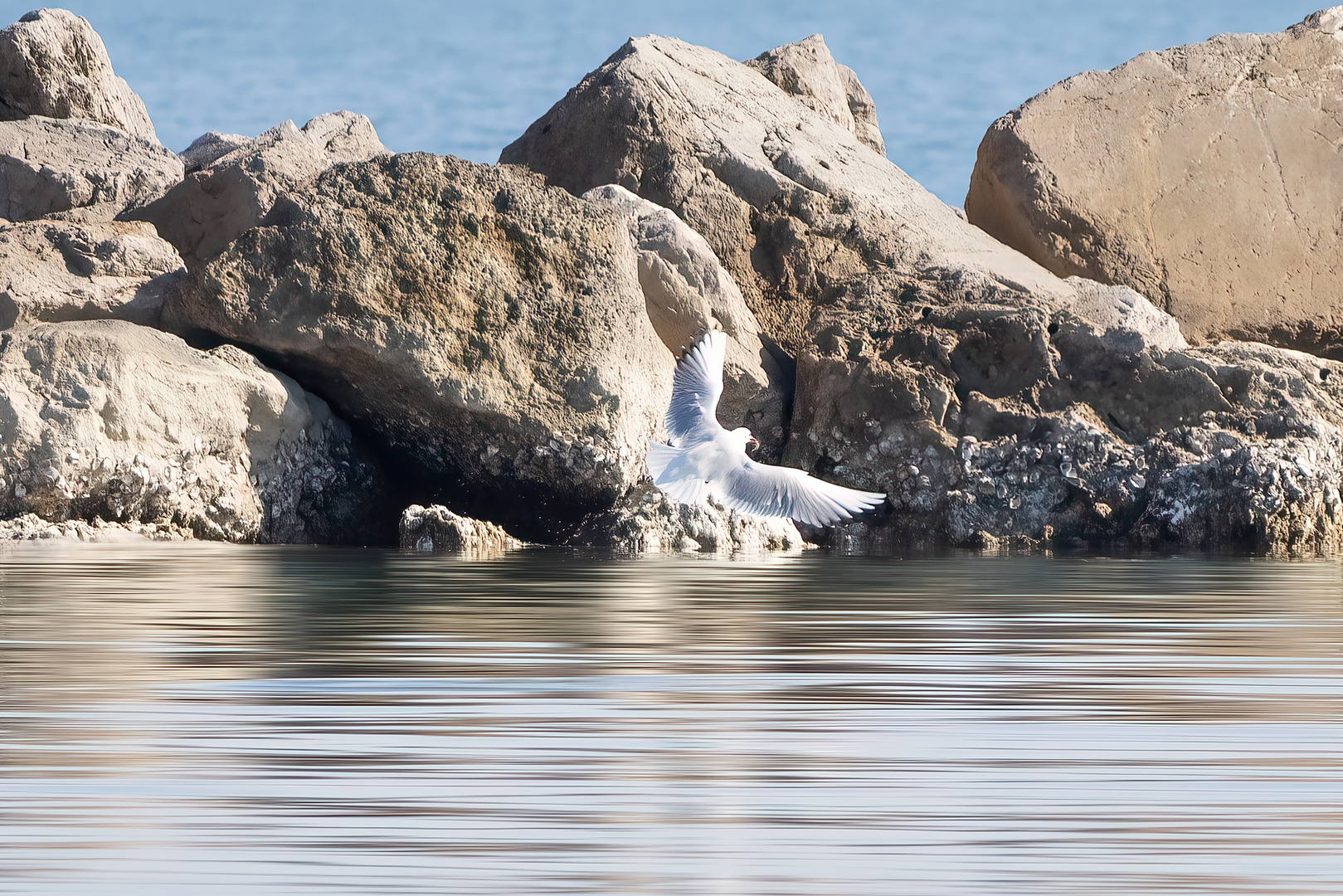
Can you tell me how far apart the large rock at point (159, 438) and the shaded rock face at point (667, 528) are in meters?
1.74

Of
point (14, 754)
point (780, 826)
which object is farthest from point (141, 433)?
point (780, 826)

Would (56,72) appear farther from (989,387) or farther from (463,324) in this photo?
(989,387)

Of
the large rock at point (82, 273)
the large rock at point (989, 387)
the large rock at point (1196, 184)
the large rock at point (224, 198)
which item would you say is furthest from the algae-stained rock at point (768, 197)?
the large rock at point (82, 273)

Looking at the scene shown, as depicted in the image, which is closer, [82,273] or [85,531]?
[85,531]

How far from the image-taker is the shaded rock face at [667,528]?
9453mm

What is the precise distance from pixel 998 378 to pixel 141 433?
18.9ft

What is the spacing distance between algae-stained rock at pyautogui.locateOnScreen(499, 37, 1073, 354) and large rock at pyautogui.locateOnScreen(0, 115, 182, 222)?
142 inches

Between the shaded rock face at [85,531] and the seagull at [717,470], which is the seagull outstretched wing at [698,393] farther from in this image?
the shaded rock face at [85,531]

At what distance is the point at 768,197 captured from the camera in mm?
12078

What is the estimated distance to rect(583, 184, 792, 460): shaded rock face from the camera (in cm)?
1068

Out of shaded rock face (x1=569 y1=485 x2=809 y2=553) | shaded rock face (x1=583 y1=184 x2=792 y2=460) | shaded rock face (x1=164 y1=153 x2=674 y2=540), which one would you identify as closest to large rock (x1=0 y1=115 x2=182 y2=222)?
shaded rock face (x1=164 y1=153 x2=674 y2=540)

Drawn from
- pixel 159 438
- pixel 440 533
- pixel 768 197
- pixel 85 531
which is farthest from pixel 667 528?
pixel 768 197

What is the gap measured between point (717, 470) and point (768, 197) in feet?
16.7

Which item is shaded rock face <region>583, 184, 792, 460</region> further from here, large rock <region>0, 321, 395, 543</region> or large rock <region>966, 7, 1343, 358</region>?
large rock <region>966, 7, 1343, 358</region>
